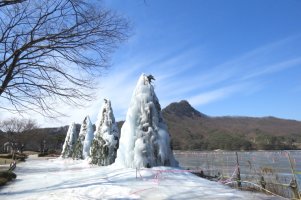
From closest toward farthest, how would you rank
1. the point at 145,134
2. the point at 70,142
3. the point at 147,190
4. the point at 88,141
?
the point at 147,190 < the point at 145,134 < the point at 88,141 < the point at 70,142

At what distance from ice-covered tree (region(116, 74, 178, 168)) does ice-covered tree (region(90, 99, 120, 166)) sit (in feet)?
18.3

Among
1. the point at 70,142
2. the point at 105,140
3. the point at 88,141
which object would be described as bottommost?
the point at 105,140

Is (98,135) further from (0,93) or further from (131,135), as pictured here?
(0,93)

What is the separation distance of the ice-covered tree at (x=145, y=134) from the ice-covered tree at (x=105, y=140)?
5586mm

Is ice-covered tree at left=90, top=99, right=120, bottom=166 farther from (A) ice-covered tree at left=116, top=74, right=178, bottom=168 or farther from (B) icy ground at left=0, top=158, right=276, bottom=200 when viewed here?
(B) icy ground at left=0, top=158, right=276, bottom=200

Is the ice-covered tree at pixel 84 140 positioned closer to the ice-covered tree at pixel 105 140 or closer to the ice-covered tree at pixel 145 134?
the ice-covered tree at pixel 105 140

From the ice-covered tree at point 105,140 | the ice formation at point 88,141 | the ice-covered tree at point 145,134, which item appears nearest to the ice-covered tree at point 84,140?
the ice formation at point 88,141

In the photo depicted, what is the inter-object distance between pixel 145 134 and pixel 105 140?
25.4ft

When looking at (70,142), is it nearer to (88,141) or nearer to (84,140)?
(84,140)

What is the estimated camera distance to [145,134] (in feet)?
46.4

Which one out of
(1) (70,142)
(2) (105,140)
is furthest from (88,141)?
(2) (105,140)

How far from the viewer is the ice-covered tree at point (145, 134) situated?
13688 mm

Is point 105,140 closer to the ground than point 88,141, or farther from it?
closer to the ground

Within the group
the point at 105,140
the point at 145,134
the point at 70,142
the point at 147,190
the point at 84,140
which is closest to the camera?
the point at 147,190
